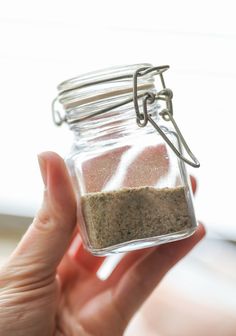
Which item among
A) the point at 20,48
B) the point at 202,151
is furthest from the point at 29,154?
the point at 202,151

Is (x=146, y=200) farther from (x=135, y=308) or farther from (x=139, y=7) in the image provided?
(x=139, y=7)

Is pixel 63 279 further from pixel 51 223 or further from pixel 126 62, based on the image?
pixel 126 62

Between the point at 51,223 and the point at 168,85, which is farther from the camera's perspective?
the point at 168,85

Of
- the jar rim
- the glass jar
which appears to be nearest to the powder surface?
the glass jar

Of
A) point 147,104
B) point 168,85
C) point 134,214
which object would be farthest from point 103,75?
point 168,85

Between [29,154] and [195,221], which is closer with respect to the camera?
[195,221]

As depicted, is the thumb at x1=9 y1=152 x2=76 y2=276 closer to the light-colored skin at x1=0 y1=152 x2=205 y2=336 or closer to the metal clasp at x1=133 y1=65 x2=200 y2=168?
the light-colored skin at x1=0 y1=152 x2=205 y2=336

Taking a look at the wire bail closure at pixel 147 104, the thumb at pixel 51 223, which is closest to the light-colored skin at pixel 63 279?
the thumb at pixel 51 223
